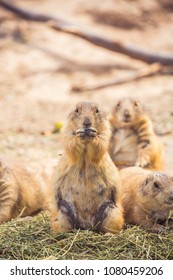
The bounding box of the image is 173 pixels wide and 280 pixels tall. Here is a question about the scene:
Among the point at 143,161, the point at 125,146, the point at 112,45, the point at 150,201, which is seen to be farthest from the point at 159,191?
the point at 112,45

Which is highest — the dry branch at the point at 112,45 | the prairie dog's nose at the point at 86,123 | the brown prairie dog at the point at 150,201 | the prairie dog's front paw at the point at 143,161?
the dry branch at the point at 112,45

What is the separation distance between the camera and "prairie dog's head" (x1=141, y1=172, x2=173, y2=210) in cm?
698

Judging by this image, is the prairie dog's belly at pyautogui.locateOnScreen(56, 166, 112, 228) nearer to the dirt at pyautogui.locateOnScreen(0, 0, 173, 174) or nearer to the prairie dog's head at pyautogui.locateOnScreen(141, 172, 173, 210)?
the prairie dog's head at pyautogui.locateOnScreen(141, 172, 173, 210)

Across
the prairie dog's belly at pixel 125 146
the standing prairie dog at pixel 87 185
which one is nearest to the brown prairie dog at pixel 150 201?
the standing prairie dog at pixel 87 185

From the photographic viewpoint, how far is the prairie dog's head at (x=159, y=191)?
6.98m

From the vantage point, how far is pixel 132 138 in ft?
31.7

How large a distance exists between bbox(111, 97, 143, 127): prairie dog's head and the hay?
3.06 meters

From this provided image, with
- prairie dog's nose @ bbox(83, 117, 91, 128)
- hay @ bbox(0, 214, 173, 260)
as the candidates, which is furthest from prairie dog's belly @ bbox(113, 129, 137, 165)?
prairie dog's nose @ bbox(83, 117, 91, 128)

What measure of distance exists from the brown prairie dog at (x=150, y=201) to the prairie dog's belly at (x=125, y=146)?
2.20 meters

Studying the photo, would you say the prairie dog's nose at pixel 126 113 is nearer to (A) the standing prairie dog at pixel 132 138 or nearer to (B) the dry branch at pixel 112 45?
(A) the standing prairie dog at pixel 132 138

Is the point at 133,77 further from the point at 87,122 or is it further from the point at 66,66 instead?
the point at 87,122

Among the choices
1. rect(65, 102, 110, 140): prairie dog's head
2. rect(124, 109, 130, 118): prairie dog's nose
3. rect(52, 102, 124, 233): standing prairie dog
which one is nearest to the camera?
rect(65, 102, 110, 140): prairie dog's head

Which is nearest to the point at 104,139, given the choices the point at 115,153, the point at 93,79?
the point at 115,153

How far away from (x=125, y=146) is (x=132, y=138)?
0.17 m
